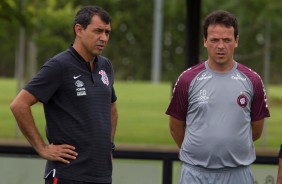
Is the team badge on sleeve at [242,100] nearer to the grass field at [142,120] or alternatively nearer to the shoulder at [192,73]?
the shoulder at [192,73]

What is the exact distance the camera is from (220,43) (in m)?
5.32

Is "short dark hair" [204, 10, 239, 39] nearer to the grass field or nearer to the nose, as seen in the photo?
the nose

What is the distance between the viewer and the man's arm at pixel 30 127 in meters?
5.41

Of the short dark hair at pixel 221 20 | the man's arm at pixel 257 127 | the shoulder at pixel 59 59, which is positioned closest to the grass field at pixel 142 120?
the man's arm at pixel 257 127

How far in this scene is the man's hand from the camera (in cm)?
543

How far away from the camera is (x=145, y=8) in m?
67.4

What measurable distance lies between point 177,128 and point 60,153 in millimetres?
831

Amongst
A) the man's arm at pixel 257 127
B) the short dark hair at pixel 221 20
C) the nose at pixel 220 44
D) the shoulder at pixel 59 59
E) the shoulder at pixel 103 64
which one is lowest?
the man's arm at pixel 257 127

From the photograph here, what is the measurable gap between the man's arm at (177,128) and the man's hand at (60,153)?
27.9 inches

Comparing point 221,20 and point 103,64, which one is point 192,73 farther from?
point 103,64

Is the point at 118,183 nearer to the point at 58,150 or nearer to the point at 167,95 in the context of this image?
the point at 58,150

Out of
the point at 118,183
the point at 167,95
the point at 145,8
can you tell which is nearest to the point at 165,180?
the point at 118,183

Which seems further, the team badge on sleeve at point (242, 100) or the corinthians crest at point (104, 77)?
the corinthians crest at point (104, 77)

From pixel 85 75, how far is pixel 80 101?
18cm
